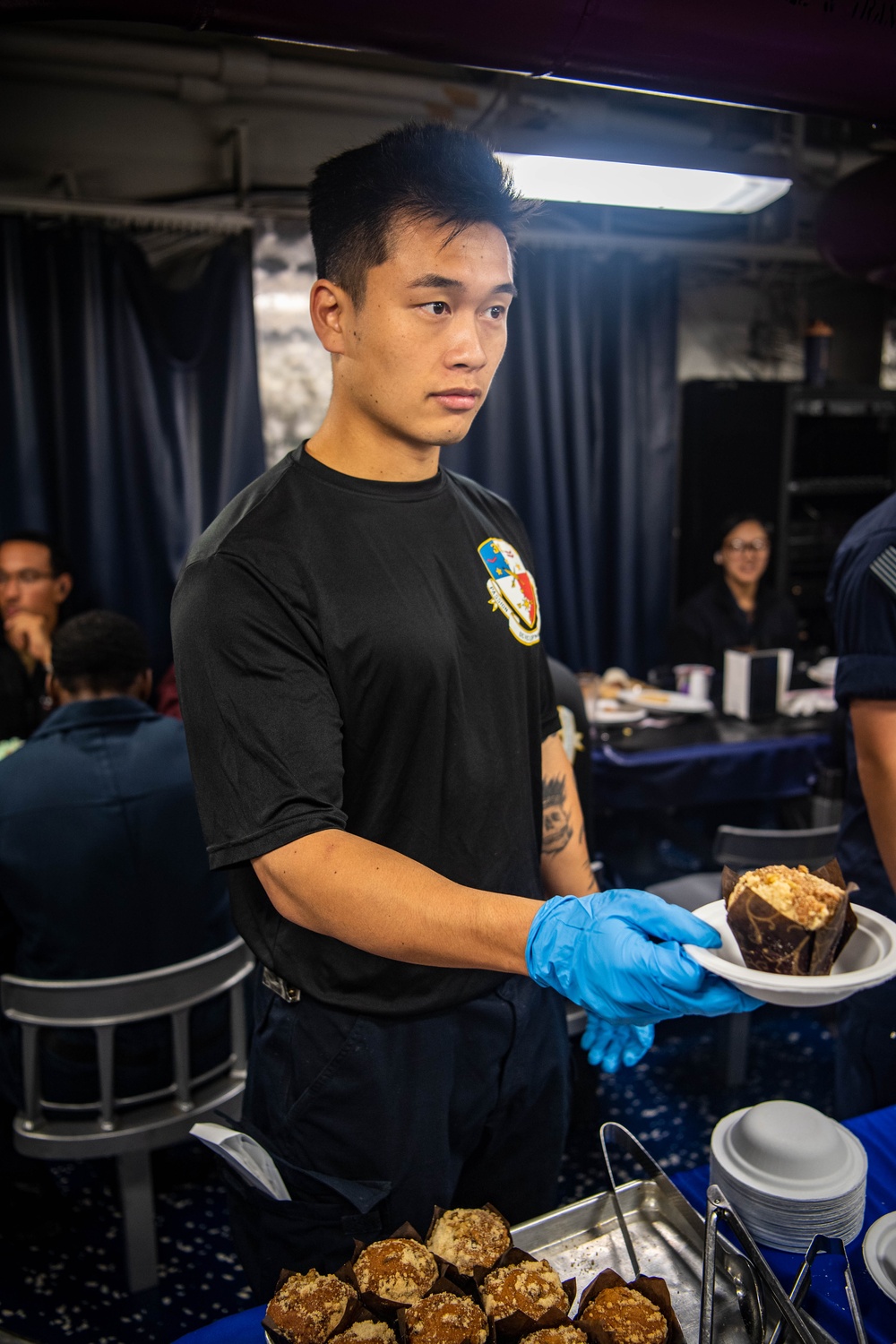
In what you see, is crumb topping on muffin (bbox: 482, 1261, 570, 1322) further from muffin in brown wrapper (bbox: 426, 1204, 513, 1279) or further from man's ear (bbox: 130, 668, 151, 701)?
man's ear (bbox: 130, 668, 151, 701)

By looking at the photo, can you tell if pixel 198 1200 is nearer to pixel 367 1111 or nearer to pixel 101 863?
pixel 101 863

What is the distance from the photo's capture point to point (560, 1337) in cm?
85

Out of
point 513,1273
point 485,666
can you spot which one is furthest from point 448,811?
point 513,1273

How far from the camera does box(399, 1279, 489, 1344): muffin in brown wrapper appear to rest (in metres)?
0.85

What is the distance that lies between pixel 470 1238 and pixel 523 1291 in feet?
0.30

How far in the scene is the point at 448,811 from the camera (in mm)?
1170

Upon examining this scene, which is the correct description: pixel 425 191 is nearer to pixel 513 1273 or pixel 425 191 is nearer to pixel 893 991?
pixel 513 1273

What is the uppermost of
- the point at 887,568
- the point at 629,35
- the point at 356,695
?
the point at 629,35

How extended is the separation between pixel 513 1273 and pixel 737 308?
5604 mm

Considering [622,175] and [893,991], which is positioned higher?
[622,175]

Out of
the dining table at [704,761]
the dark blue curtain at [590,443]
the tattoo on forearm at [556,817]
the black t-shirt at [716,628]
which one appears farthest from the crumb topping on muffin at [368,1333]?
the dark blue curtain at [590,443]

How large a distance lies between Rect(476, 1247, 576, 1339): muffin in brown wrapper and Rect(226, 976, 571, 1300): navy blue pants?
0.83ft

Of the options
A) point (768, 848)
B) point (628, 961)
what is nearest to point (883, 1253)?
point (628, 961)

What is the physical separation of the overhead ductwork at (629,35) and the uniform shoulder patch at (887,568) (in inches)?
28.7
